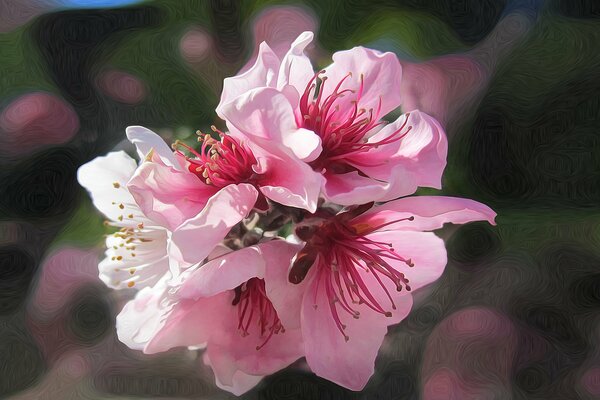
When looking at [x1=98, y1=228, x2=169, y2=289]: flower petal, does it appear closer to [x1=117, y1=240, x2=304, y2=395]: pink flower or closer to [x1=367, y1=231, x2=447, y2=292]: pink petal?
[x1=117, y1=240, x2=304, y2=395]: pink flower

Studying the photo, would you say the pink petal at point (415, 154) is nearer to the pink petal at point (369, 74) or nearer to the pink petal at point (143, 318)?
the pink petal at point (369, 74)

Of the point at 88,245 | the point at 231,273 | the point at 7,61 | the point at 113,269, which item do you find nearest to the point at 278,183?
the point at 231,273

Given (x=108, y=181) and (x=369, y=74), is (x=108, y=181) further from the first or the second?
(x=369, y=74)

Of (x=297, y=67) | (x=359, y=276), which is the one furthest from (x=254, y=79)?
(x=359, y=276)

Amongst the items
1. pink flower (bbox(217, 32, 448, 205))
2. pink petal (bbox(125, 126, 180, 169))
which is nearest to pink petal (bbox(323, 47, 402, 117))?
pink flower (bbox(217, 32, 448, 205))

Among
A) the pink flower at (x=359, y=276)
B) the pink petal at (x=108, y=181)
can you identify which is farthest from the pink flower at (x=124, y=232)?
the pink flower at (x=359, y=276)

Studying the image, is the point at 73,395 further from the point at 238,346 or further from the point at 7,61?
the point at 7,61

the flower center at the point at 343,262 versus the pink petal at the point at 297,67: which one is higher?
the pink petal at the point at 297,67
